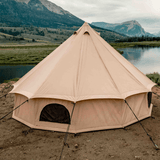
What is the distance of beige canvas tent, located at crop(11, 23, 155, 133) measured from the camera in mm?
5871

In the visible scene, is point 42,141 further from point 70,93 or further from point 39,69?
point 39,69

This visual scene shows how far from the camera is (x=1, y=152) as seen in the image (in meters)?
4.98

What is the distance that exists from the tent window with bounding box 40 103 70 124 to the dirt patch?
1.72 feet

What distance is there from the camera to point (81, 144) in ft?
17.7

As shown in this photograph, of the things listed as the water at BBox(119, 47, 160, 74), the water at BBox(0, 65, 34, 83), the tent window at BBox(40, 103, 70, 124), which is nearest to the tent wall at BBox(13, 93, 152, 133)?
the tent window at BBox(40, 103, 70, 124)

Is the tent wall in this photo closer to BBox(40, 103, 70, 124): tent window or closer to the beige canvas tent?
the beige canvas tent

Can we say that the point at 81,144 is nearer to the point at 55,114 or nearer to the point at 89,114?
the point at 89,114

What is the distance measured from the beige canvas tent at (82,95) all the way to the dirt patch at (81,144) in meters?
0.31

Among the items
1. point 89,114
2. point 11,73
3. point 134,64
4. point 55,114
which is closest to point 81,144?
point 89,114

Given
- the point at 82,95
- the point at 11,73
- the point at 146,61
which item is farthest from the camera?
the point at 146,61

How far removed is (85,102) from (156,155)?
285 cm

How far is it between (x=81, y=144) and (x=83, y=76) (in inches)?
101

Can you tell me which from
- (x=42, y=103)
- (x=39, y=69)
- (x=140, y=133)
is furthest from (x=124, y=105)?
(x=39, y=69)

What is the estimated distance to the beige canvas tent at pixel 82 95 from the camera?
5.87 metres
